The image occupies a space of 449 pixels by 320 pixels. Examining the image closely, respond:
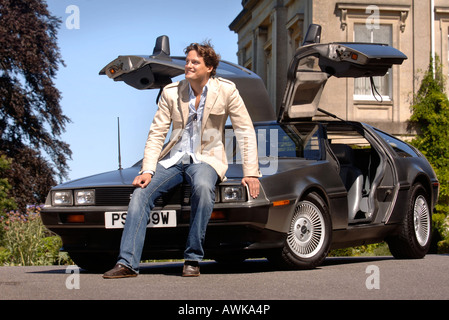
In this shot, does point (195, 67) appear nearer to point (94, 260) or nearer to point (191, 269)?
point (191, 269)

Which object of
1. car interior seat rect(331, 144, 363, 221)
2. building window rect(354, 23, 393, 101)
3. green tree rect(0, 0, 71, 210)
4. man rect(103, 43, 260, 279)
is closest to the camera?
man rect(103, 43, 260, 279)

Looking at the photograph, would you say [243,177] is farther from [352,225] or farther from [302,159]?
[352,225]

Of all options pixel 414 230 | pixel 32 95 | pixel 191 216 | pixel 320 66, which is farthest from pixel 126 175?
pixel 32 95

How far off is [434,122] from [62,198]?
1960 centimetres

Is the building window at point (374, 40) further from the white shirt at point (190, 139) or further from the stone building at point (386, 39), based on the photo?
the white shirt at point (190, 139)

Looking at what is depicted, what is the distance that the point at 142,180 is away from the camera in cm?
695

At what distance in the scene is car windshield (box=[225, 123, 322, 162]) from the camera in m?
8.41

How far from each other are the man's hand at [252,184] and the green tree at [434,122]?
709 inches

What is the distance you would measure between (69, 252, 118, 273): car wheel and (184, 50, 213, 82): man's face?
184 cm

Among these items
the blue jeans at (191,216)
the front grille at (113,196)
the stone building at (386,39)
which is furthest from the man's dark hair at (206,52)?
the stone building at (386,39)

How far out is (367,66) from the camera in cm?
880

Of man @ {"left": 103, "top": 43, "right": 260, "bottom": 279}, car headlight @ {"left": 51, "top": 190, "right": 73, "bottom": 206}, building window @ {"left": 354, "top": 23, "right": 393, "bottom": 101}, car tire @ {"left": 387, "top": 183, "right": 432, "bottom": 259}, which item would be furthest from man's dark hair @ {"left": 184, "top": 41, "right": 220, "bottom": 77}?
building window @ {"left": 354, "top": 23, "right": 393, "bottom": 101}

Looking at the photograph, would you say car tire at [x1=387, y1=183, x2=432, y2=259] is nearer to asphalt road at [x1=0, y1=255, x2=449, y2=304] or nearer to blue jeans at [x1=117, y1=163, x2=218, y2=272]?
asphalt road at [x1=0, y1=255, x2=449, y2=304]
